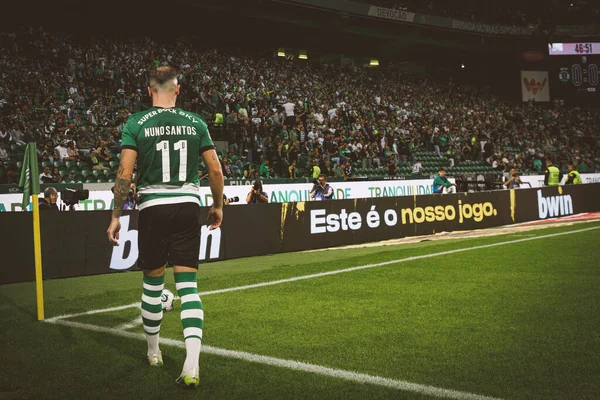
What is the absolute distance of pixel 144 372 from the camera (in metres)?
4.48

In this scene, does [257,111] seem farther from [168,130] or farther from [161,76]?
[168,130]

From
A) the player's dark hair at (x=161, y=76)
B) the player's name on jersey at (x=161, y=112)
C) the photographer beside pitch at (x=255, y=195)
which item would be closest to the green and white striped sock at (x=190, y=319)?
the player's name on jersey at (x=161, y=112)

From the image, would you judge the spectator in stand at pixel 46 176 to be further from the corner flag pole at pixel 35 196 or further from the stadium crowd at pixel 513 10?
the stadium crowd at pixel 513 10

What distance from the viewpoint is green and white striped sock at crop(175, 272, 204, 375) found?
13.3 ft

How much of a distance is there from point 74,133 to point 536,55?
38121 mm

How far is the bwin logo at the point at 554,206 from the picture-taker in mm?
20027

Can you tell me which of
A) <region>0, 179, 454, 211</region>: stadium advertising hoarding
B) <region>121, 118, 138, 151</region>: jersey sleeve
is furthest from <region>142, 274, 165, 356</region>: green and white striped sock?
<region>0, 179, 454, 211</region>: stadium advertising hoarding

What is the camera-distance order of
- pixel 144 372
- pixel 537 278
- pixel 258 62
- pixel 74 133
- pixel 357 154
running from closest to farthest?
pixel 144 372
pixel 537 278
pixel 74 133
pixel 357 154
pixel 258 62

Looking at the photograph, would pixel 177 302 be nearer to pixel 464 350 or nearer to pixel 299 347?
pixel 299 347

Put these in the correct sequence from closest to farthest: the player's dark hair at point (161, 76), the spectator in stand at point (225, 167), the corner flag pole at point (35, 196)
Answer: the player's dark hair at point (161, 76) → the corner flag pole at point (35, 196) → the spectator in stand at point (225, 167)

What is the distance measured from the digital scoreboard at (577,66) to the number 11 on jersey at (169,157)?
151ft

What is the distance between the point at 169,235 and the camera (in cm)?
423

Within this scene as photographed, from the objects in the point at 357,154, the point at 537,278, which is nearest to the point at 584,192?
the point at 357,154

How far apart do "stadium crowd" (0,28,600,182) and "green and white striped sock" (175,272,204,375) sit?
1361 centimetres
